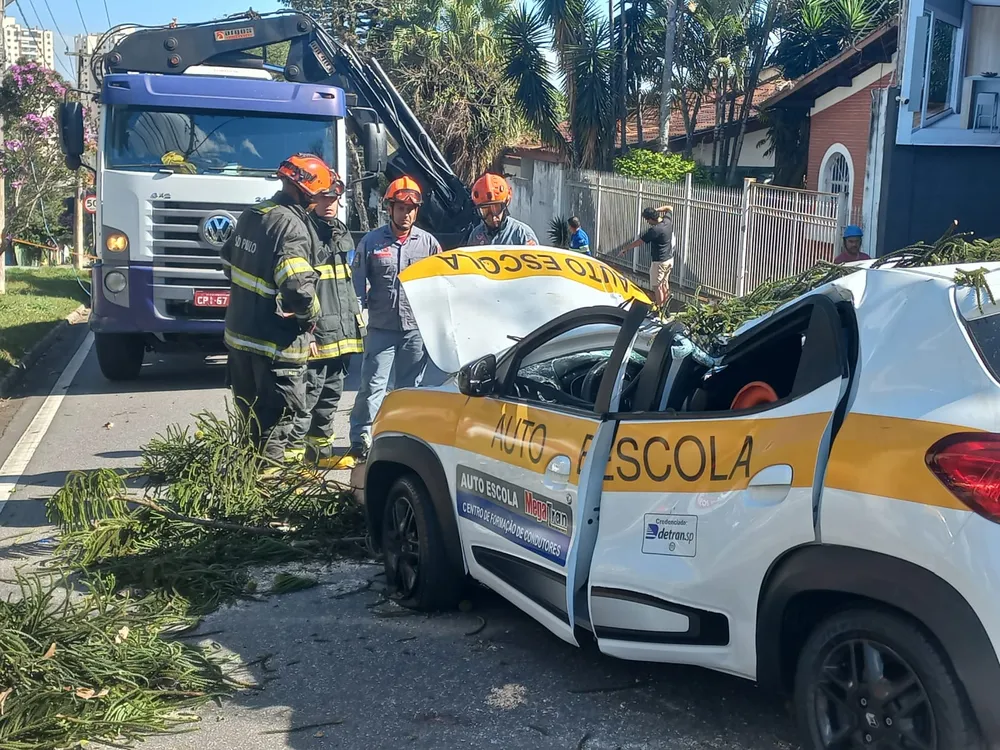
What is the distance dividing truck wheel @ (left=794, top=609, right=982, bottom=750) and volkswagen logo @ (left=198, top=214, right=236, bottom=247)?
325 inches

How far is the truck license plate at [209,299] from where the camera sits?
10.4 meters

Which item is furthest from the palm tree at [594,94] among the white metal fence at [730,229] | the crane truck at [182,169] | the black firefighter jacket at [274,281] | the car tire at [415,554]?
the car tire at [415,554]

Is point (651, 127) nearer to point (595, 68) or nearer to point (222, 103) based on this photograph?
point (595, 68)

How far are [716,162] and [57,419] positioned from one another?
2371cm

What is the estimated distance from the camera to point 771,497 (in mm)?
3072

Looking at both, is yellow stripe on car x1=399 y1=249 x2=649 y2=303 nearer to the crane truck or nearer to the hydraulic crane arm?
the crane truck

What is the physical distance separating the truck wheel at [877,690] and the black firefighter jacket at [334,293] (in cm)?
442

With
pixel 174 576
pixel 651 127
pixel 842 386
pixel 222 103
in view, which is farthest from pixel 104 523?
pixel 651 127

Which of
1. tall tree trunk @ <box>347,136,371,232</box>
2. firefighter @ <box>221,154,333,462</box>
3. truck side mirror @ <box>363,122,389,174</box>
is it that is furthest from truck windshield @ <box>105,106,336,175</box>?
firefighter @ <box>221,154,333,462</box>

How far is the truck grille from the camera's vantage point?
33.8 feet

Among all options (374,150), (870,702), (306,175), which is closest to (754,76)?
(374,150)

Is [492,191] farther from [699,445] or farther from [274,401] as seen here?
[699,445]

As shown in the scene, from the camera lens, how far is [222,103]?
10.3 meters

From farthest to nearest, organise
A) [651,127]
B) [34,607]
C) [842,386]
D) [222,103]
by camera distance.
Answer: [651,127] → [222,103] → [34,607] → [842,386]
